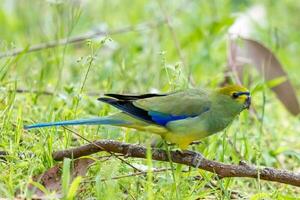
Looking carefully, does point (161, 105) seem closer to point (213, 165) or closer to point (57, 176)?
point (213, 165)

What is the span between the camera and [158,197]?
3.75m

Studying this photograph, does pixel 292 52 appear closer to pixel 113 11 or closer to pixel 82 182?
pixel 113 11

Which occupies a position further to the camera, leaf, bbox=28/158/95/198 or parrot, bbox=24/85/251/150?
parrot, bbox=24/85/251/150

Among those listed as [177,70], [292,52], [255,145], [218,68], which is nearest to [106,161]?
[177,70]

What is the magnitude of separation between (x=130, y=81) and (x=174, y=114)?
1.92 meters

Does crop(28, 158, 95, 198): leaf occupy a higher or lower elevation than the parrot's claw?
lower

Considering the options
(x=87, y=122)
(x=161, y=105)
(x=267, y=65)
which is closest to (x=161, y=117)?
(x=161, y=105)

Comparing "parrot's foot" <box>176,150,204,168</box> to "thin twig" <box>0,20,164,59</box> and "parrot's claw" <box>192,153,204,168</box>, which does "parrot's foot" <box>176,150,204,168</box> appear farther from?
"thin twig" <box>0,20,164,59</box>

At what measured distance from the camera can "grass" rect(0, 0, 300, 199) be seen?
390 centimetres

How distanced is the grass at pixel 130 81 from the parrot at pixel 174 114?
0.19 metres

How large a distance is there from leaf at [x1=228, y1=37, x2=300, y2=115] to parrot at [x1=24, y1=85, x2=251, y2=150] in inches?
76.0

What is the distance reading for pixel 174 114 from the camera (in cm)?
391

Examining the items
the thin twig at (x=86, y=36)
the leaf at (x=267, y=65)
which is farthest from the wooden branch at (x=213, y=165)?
the leaf at (x=267, y=65)

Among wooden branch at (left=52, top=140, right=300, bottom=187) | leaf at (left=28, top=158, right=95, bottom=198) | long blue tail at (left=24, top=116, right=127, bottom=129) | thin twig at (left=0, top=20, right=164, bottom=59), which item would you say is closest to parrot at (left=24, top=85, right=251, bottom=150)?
long blue tail at (left=24, top=116, right=127, bottom=129)
